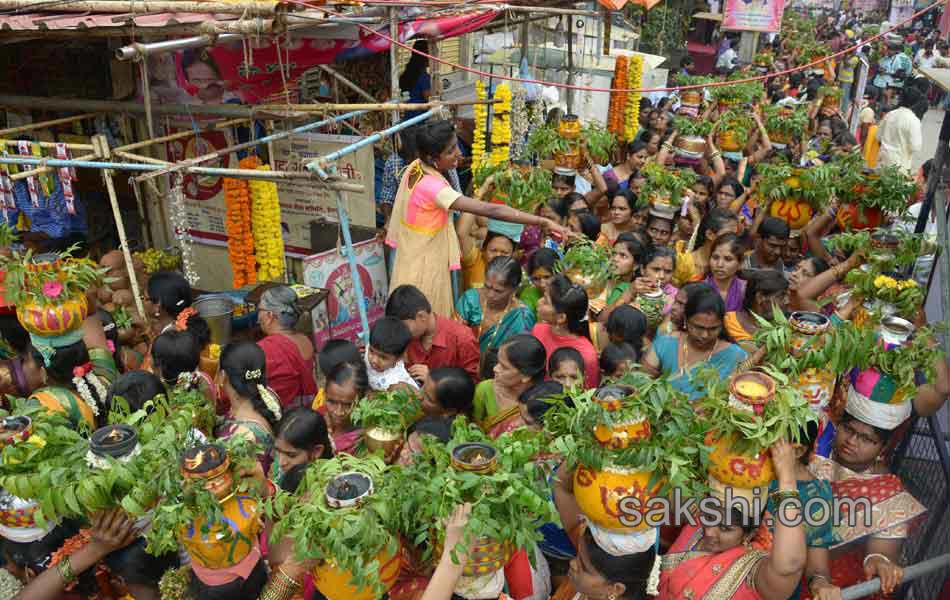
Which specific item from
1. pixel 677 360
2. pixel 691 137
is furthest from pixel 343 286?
pixel 691 137

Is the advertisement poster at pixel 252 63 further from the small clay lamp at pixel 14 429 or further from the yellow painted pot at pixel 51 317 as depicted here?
the small clay lamp at pixel 14 429

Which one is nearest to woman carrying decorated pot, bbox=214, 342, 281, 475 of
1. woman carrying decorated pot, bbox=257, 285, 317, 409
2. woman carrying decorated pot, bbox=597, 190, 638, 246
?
woman carrying decorated pot, bbox=257, 285, 317, 409

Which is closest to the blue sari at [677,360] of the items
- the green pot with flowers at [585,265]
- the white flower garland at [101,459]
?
the green pot with flowers at [585,265]

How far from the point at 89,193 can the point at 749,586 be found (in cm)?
797

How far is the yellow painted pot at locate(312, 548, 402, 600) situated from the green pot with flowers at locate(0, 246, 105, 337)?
250 cm

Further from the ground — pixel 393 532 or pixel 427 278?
pixel 393 532

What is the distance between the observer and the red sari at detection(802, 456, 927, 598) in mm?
3391

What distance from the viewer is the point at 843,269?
17.3 feet

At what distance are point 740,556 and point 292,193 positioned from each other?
5.53 metres

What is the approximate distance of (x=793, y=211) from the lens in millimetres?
6738

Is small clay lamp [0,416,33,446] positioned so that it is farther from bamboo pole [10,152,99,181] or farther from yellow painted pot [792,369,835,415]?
yellow painted pot [792,369,835,415]

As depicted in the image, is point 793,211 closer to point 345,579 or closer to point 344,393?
point 344,393

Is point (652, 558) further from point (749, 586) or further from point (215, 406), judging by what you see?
point (215, 406)

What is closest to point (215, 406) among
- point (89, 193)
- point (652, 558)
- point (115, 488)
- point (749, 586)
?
point (115, 488)
